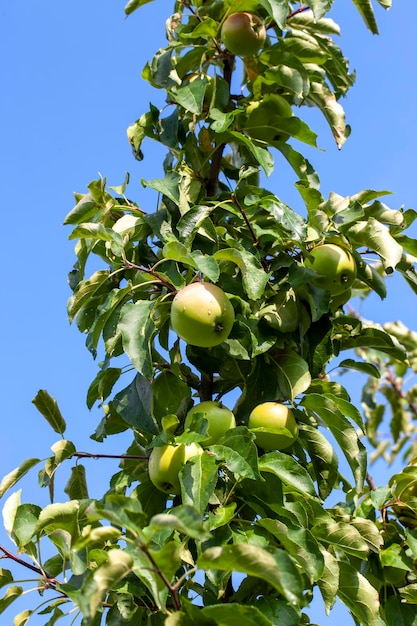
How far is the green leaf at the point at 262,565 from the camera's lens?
4.56 feet

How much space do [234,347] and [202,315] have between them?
0.77ft

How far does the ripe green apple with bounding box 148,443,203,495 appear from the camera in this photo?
2.06 meters

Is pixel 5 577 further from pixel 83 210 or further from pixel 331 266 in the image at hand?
pixel 331 266

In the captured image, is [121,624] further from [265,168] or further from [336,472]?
[265,168]

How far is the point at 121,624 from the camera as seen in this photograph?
2.04 meters

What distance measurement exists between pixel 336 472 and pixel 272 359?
0.40 metres

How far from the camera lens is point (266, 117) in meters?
2.77

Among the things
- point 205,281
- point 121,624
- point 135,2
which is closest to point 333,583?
point 121,624

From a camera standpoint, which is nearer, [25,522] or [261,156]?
[25,522]

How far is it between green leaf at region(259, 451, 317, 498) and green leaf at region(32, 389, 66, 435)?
2.45 feet

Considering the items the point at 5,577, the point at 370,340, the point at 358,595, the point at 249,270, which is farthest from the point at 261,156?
the point at 5,577

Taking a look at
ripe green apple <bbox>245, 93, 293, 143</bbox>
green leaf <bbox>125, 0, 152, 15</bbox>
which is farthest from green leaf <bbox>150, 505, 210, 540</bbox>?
green leaf <bbox>125, 0, 152, 15</bbox>

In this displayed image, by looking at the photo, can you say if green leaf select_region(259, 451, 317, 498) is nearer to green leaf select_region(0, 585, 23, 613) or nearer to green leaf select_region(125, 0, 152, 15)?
green leaf select_region(0, 585, 23, 613)

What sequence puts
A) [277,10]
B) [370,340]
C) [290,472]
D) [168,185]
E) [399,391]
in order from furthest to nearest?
[399,391] → [370,340] → [277,10] → [168,185] → [290,472]
